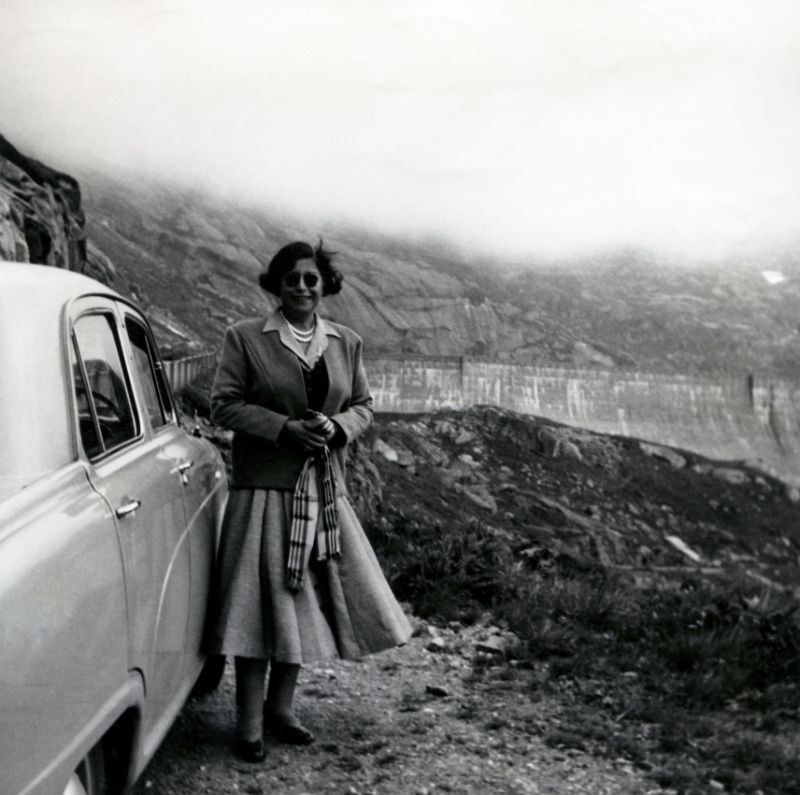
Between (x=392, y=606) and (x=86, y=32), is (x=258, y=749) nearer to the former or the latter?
(x=392, y=606)

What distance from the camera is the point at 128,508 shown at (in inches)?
68.3

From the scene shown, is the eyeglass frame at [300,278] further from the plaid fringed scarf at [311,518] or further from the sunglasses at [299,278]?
the plaid fringed scarf at [311,518]

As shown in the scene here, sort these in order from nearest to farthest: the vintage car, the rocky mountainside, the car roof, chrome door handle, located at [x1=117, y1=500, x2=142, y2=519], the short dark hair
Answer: the vintage car < the car roof < chrome door handle, located at [x1=117, y1=500, x2=142, y2=519] < the short dark hair < the rocky mountainside

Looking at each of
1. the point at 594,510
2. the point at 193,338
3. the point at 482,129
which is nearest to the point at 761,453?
the point at 594,510

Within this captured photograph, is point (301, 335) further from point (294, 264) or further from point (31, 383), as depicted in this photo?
point (31, 383)

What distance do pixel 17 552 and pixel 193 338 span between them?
8.49 metres

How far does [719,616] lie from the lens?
4211 millimetres

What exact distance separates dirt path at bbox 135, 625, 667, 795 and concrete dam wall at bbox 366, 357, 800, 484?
13.4 meters

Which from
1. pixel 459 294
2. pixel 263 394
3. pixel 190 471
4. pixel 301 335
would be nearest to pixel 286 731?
pixel 190 471

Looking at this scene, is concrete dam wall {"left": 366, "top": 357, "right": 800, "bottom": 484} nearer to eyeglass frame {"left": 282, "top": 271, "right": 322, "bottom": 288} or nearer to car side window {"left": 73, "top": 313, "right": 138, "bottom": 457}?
eyeglass frame {"left": 282, "top": 271, "right": 322, "bottom": 288}

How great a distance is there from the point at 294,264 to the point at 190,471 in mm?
584

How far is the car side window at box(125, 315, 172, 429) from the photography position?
2328 mm

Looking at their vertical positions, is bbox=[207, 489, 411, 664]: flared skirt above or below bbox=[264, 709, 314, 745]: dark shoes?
above

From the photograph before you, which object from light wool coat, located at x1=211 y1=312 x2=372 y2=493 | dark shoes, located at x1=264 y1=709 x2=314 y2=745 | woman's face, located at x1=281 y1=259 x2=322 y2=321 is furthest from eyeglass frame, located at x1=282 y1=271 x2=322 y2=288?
dark shoes, located at x1=264 y1=709 x2=314 y2=745
